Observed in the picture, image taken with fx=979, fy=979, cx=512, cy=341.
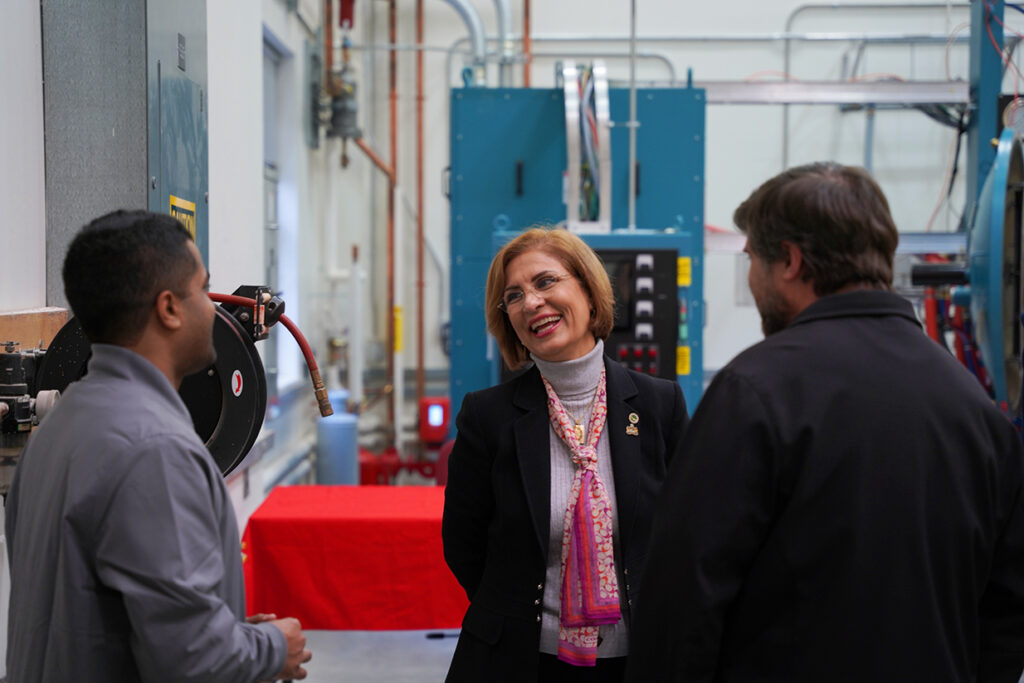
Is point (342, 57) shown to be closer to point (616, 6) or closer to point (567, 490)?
point (616, 6)

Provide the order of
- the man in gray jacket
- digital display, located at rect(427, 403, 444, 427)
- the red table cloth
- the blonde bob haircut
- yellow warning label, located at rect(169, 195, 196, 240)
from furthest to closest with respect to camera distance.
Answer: digital display, located at rect(427, 403, 444, 427) → the red table cloth → yellow warning label, located at rect(169, 195, 196, 240) → the blonde bob haircut → the man in gray jacket

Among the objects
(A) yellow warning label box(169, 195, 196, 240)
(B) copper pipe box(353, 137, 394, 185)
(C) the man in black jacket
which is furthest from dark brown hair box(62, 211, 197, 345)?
(B) copper pipe box(353, 137, 394, 185)

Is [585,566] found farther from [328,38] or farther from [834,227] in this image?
[328,38]

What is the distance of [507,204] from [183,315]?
3.04 metres

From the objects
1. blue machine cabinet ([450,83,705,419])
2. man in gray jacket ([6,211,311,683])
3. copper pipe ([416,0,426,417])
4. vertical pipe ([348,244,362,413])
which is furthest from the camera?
copper pipe ([416,0,426,417])

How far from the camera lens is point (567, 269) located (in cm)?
176

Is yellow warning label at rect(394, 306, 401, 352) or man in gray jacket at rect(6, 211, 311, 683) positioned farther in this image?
yellow warning label at rect(394, 306, 401, 352)

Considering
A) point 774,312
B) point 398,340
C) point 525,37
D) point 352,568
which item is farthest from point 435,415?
point 774,312

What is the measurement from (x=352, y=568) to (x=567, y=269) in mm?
1548

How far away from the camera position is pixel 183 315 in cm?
115

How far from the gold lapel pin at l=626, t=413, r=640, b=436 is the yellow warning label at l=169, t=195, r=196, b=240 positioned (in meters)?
1.25

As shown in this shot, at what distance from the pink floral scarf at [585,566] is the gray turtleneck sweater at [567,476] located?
1 centimetres

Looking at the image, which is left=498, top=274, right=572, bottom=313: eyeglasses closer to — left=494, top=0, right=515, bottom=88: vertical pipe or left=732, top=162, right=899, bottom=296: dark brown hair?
left=732, top=162, right=899, bottom=296: dark brown hair

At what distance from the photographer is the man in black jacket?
43.4 inches
